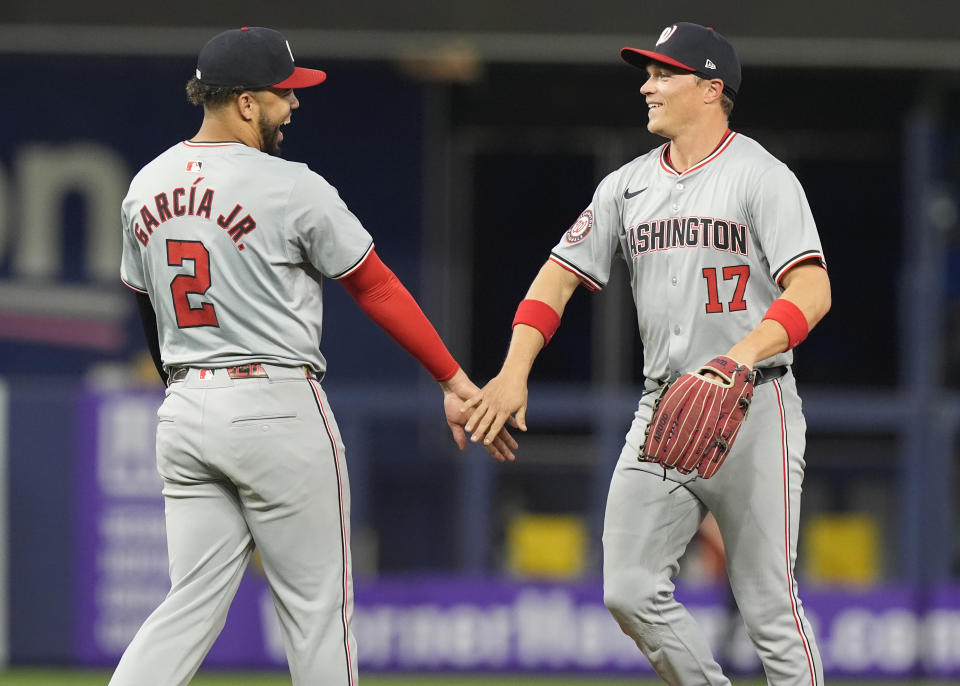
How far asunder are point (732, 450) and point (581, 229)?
77 cm

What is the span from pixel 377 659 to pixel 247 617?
25.4 inches

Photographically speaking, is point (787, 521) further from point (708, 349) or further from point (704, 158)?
point (704, 158)

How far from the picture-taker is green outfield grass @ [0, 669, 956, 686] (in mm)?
7375

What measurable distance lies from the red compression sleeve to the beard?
39cm

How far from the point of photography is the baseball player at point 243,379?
393cm

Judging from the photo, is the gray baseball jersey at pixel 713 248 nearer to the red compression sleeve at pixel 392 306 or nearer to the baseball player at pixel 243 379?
the red compression sleeve at pixel 392 306

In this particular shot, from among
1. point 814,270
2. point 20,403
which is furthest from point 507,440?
point 20,403

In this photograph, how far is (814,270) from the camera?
159 inches

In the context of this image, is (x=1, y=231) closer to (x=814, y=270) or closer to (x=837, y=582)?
(x=837, y=582)

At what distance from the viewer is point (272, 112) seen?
4105 mm

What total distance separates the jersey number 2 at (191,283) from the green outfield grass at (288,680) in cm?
368

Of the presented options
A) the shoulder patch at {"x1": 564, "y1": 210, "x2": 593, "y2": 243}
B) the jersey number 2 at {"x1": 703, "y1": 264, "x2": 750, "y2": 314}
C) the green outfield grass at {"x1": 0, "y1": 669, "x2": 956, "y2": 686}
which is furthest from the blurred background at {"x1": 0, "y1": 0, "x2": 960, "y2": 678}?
the jersey number 2 at {"x1": 703, "y1": 264, "x2": 750, "y2": 314}

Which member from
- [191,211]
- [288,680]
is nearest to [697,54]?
[191,211]

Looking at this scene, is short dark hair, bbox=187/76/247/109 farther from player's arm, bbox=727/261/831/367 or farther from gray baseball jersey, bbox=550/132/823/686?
player's arm, bbox=727/261/831/367
